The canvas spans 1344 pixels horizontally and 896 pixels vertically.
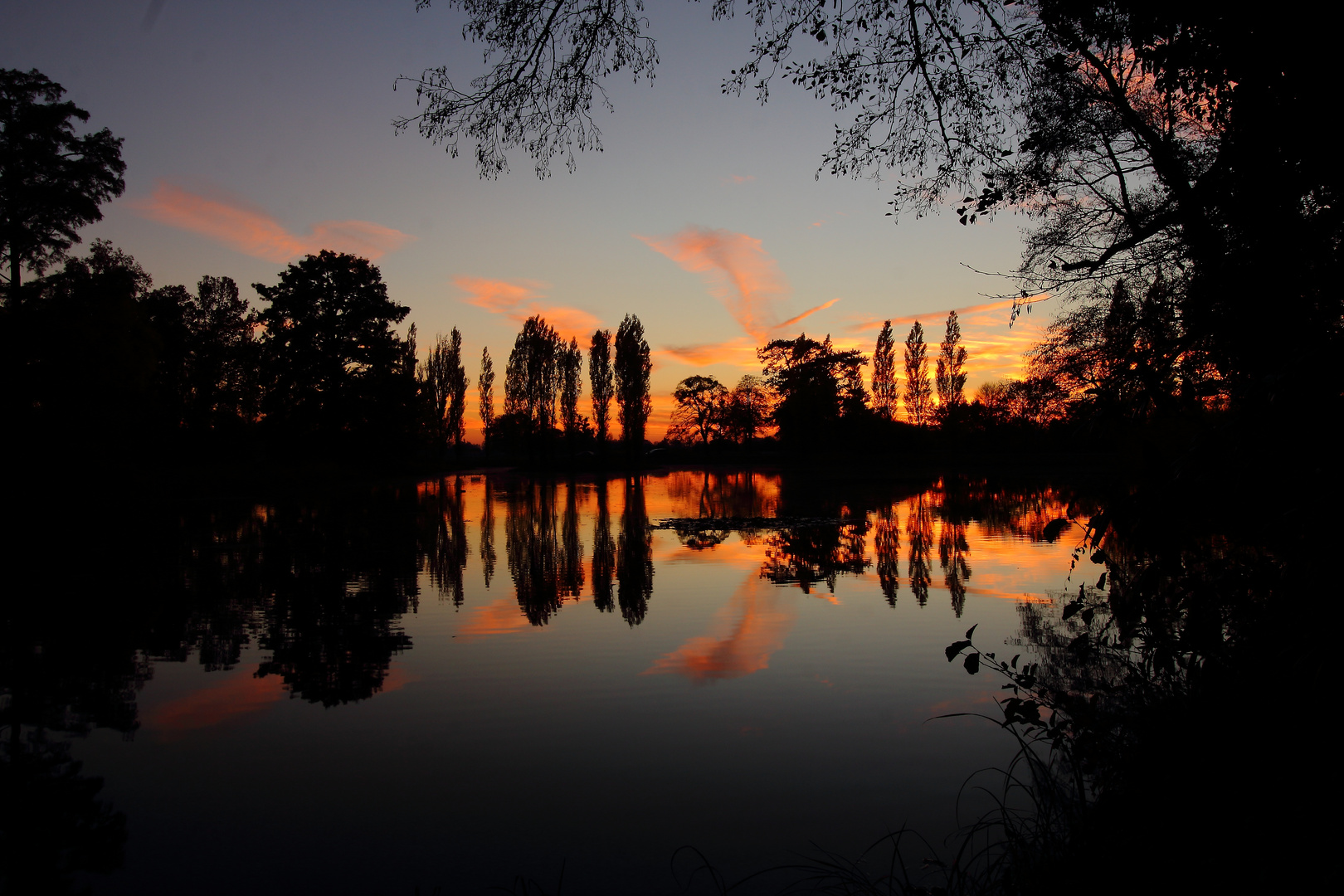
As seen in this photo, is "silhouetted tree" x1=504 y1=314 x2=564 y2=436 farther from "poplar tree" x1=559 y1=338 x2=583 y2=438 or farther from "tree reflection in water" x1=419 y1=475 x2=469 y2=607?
"tree reflection in water" x1=419 y1=475 x2=469 y2=607

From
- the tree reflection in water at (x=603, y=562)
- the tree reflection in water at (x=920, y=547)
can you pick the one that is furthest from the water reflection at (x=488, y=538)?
the tree reflection in water at (x=920, y=547)

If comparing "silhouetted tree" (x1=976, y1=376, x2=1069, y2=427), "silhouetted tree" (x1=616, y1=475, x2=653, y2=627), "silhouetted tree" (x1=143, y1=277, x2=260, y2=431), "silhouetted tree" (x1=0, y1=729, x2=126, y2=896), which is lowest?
"silhouetted tree" (x1=0, y1=729, x2=126, y2=896)

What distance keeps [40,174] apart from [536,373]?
3380cm

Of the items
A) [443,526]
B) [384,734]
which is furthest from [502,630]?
[443,526]

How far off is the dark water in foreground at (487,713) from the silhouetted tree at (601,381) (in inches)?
1729

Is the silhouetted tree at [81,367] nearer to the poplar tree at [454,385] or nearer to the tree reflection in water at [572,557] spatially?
the tree reflection in water at [572,557]

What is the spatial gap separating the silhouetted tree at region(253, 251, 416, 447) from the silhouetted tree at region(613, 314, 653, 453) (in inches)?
743

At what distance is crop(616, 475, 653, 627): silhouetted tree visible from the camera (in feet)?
28.5

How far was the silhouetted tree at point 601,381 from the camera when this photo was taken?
5556 centimetres

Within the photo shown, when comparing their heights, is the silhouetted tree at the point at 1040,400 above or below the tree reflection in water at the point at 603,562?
above

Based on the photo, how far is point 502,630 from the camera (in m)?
7.66

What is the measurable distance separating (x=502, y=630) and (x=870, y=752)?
4.19 meters

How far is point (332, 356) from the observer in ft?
123

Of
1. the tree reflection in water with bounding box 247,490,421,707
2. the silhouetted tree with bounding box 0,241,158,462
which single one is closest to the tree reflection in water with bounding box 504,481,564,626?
the tree reflection in water with bounding box 247,490,421,707
